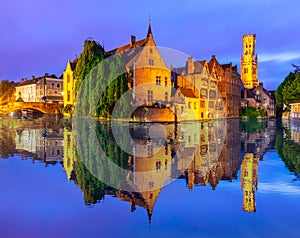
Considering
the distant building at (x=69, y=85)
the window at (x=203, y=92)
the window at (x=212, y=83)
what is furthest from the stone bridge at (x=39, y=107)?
the window at (x=212, y=83)

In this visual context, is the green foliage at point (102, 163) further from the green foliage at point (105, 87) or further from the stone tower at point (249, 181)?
the green foliage at point (105, 87)

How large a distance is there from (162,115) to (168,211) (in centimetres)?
3843

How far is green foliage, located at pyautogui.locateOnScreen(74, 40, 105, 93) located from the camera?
48312mm

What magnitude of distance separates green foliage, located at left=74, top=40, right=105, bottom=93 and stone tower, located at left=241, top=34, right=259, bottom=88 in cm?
9476

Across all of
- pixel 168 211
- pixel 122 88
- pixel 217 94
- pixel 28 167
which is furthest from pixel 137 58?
pixel 168 211

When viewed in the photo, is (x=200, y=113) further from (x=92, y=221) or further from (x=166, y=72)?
(x=92, y=221)

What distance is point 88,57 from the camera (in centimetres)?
5009

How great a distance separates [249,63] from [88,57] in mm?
104535

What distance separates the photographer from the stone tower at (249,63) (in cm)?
13444

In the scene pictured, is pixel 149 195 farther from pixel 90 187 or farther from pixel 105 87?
pixel 105 87

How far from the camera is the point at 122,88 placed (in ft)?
138

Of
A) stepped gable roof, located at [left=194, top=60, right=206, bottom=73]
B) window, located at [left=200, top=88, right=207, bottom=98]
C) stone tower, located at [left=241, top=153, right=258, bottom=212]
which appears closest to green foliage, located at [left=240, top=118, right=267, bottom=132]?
window, located at [left=200, top=88, right=207, bottom=98]

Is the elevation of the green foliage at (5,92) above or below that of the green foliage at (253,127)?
above

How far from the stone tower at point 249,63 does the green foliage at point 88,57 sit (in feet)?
311
